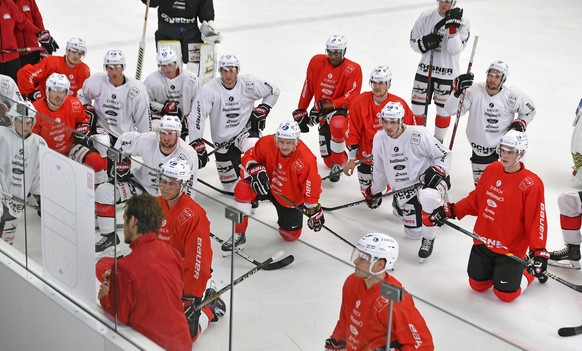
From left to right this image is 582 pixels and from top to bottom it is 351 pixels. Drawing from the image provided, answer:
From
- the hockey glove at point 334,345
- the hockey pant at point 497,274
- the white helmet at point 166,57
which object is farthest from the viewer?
the white helmet at point 166,57

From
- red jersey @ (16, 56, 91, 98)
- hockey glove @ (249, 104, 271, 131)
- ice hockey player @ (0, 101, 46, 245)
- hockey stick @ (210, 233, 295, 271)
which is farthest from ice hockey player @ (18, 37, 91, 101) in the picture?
hockey stick @ (210, 233, 295, 271)

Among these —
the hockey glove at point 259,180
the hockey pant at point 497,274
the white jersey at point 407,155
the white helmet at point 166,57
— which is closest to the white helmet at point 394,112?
the white jersey at point 407,155

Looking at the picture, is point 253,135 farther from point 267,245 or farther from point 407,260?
point 267,245

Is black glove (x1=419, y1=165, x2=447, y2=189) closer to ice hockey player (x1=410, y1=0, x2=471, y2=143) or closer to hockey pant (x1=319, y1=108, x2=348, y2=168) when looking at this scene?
hockey pant (x1=319, y1=108, x2=348, y2=168)

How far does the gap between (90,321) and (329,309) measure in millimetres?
1099

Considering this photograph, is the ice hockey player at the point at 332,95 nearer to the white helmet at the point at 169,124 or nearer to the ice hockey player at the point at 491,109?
the ice hockey player at the point at 491,109

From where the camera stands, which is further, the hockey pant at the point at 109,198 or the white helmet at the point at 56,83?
the white helmet at the point at 56,83

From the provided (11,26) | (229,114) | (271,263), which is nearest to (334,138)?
(229,114)

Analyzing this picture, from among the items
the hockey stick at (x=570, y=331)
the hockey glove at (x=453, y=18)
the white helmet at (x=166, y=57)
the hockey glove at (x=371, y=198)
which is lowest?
the hockey stick at (x=570, y=331)

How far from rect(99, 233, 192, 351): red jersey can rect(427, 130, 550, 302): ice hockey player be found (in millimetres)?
2011

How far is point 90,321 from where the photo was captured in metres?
3.74

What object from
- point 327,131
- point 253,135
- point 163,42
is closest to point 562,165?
point 327,131

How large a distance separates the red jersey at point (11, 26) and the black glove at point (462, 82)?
338cm

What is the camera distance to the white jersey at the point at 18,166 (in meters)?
3.88
